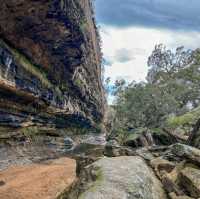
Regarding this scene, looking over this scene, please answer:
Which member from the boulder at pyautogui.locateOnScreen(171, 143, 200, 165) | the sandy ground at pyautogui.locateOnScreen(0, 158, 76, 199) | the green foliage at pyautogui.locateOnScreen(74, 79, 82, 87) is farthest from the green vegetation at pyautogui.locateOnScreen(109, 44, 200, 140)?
the boulder at pyautogui.locateOnScreen(171, 143, 200, 165)

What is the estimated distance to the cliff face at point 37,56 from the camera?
18.5 m

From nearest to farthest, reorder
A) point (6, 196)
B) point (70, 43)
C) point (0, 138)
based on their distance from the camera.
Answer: point (6, 196)
point (0, 138)
point (70, 43)

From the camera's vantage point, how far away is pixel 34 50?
23.0m

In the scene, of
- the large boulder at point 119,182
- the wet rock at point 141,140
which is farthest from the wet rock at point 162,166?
the wet rock at point 141,140

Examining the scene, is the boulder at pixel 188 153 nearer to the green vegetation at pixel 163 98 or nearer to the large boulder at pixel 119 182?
the large boulder at pixel 119 182

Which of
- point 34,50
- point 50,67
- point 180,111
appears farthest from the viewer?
point 180,111

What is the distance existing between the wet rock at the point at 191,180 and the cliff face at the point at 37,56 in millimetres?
14537

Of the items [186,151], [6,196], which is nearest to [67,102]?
[6,196]

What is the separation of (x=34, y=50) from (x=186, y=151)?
18.3 m

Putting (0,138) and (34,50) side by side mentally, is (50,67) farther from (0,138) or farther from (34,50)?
(0,138)

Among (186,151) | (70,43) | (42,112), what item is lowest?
(186,151)

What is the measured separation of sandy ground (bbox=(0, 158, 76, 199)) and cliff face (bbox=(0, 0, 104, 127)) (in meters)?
5.63

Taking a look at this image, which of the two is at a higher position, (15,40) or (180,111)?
(15,40)

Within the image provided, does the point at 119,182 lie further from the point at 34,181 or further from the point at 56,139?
the point at 56,139
